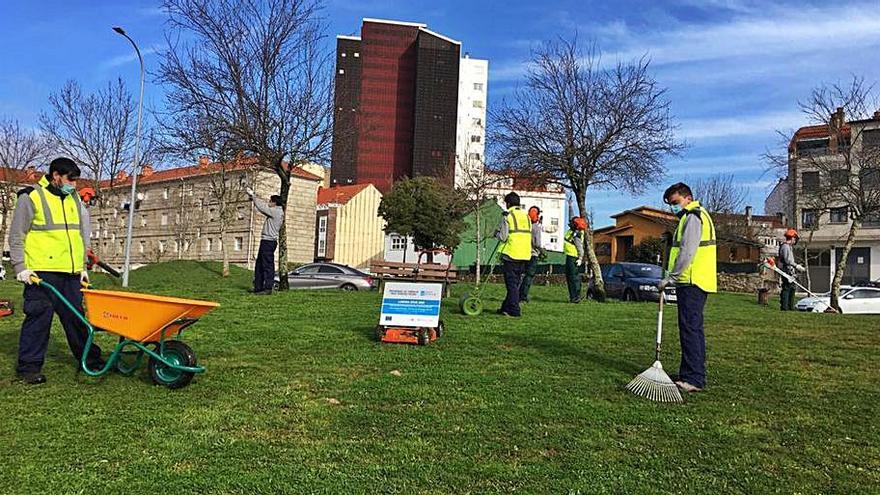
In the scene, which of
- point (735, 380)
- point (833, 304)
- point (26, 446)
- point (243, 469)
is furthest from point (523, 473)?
point (833, 304)

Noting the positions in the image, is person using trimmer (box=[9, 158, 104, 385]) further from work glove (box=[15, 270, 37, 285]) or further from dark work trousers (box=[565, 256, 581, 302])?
dark work trousers (box=[565, 256, 581, 302])

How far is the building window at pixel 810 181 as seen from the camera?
2569cm

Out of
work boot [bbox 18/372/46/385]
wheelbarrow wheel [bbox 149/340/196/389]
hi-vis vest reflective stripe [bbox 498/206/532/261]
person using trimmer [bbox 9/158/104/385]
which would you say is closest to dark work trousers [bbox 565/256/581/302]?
hi-vis vest reflective stripe [bbox 498/206/532/261]

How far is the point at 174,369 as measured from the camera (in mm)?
5727

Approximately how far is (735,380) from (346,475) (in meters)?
4.50

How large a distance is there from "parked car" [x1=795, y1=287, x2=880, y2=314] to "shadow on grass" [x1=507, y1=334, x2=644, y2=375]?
50.0 feet

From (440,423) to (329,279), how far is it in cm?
2074

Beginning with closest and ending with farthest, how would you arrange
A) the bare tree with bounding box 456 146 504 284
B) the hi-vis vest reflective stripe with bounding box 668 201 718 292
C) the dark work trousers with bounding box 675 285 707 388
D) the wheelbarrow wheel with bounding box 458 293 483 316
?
the dark work trousers with bounding box 675 285 707 388 → the hi-vis vest reflective stripe with bounding box 668 201 718 292 → the wheelbarrow wheel with bounding box 458 293 483 316 → the bare tree with bounding box 456 146 504 284

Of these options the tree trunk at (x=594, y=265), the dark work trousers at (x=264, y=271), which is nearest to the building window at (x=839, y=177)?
the tree trunk at (x=594, y=265)

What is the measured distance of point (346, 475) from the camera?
3863mm

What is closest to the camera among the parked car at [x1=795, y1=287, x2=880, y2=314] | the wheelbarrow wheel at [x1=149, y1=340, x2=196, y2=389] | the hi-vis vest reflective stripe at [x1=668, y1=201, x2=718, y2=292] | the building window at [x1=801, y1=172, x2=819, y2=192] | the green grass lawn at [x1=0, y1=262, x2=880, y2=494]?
the green grass lawn at [x1=0, y1=262, x2=880, y2=494]

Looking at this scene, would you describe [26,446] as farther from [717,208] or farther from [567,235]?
[717,208]

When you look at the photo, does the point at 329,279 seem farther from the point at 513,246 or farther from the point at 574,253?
the point at 513,246

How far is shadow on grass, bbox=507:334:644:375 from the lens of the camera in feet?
23.5
